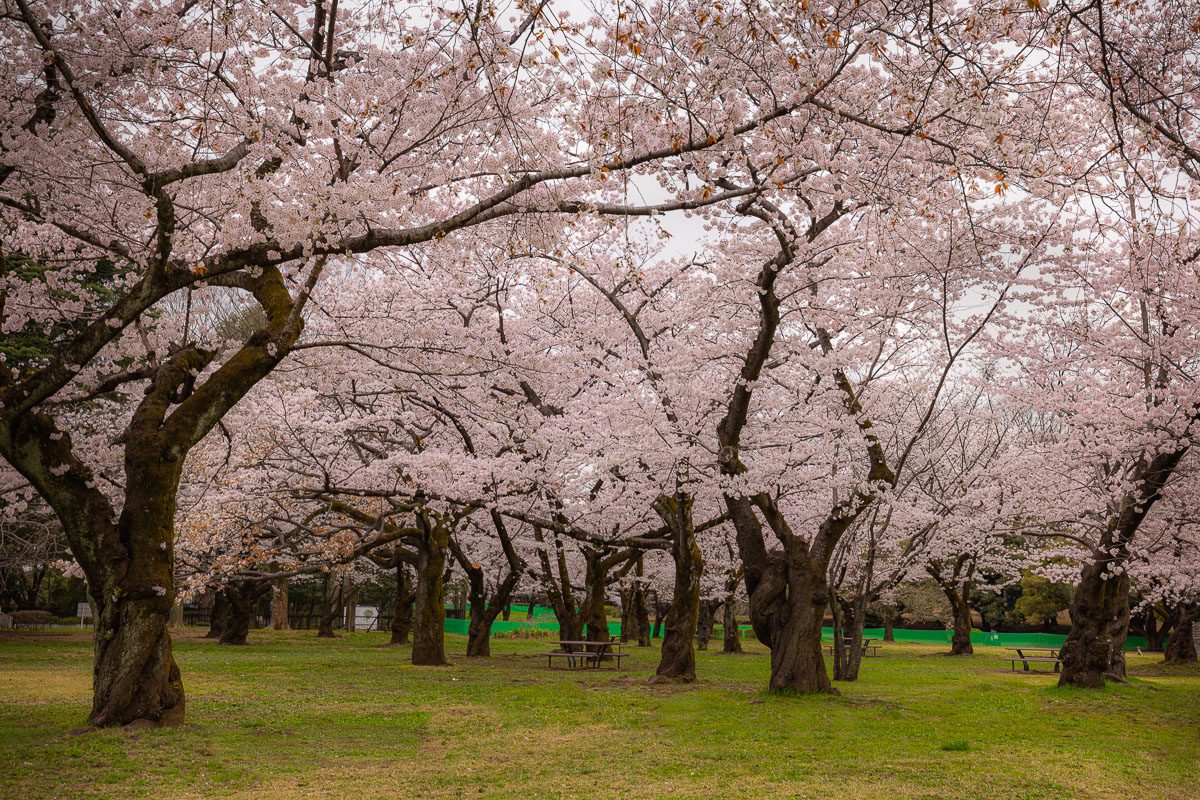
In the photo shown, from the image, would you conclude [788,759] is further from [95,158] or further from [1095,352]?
[1095,352]

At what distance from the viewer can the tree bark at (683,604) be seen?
14.1 metres

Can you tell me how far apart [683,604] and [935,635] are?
102ft

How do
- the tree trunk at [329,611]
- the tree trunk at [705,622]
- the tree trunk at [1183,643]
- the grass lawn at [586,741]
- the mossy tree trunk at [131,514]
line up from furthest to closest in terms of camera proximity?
the tree trunk at [329,611]
the tree trunk at [705,622]
the tree trunk at [1183,643]
the mossy tree trunk at [131,514]
the grass lawn at [586,741]

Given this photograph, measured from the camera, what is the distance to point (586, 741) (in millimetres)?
8453

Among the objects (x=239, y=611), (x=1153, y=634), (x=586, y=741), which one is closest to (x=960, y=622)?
(x=1153, y=634)

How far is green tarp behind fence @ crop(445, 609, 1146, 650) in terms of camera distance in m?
35.2

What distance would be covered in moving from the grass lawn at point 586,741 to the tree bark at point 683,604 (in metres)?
0.52

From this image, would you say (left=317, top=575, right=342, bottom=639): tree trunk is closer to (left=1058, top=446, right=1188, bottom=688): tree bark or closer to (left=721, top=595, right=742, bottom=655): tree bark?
(left=721, top=595, right=742, bottom=655): tree bark

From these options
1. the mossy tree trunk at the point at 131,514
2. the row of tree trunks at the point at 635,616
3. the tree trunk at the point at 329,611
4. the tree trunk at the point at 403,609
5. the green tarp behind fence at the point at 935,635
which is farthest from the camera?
the green tarp behind fence at the point at 935,635

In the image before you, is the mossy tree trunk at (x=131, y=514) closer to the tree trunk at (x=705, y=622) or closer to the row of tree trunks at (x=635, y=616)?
the row of tree trunks at (x=635, y=616)

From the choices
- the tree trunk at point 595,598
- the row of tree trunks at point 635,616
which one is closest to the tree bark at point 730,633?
the row of tree trunks at point 635,616

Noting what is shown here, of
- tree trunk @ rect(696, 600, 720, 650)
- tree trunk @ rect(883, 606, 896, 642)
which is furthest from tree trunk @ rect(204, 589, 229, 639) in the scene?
tree trunk @ rect(883, 606, 896, 642)

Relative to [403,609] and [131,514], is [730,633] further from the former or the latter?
[131,514]

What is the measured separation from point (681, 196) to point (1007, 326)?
870 cm
